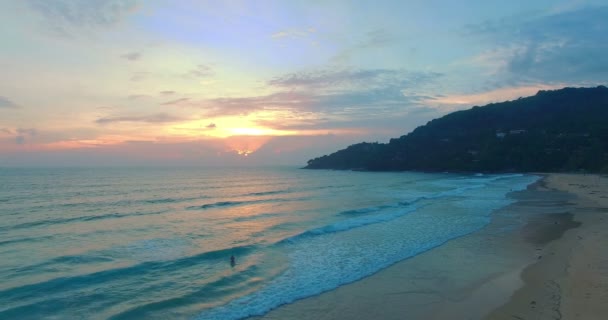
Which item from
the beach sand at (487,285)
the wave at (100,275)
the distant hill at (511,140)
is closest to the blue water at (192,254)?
the wave at (100,275)

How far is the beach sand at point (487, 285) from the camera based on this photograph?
968 centimetres

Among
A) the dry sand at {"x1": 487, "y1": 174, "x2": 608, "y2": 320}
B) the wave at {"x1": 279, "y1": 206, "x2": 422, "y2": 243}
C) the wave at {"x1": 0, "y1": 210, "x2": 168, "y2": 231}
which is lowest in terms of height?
the wave at {"x1": 279, "y1": 206, "x2": 422, "y2": 243}

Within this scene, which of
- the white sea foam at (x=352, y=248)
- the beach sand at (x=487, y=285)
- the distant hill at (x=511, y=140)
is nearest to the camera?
the beach sand at (x=487, y=285)

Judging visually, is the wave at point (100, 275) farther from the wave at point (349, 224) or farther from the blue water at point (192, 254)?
the wave at point (349, 224)

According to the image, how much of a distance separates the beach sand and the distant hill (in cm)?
7766

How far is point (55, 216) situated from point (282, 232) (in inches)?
686

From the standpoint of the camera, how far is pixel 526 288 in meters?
11.2

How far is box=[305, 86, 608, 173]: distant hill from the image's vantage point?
325 feet

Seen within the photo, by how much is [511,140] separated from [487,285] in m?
114

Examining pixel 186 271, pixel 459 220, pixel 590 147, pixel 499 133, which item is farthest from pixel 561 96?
pixel 186 271

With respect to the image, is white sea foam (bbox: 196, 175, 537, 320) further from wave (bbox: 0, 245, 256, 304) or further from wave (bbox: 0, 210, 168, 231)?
wave (bbox: 0, 210, 168, 231)

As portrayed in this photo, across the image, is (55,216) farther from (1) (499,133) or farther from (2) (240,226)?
(1) (499,133)

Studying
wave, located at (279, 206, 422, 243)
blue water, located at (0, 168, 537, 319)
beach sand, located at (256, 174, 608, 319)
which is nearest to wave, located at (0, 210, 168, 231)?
blue water, located at (0, 168, 537, 319)

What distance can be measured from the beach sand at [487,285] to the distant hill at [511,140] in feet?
255
